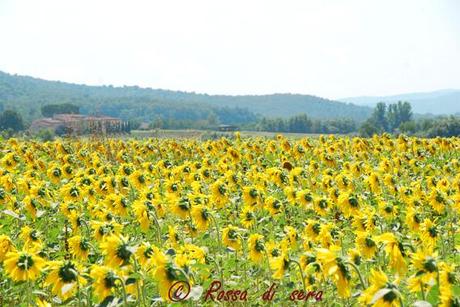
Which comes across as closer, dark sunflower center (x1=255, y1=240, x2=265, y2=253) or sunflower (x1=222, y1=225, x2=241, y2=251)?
dark sunflower center (x1=255, y1=240, x2=265, y2=253)

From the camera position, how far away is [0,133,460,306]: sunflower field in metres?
3.99

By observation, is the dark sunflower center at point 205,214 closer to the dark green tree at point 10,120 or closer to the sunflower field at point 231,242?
the sunflower field at point 231,242

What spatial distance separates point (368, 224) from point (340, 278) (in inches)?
103

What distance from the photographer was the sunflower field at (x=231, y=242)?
A: 3.99m

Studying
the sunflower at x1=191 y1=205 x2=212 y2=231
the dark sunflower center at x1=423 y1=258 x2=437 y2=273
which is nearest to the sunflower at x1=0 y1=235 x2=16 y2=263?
the sunflower at x1=191 y1=205 x2=212 y2=231

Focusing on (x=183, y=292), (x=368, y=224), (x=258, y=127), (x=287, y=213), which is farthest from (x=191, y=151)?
(x=258, y=127)

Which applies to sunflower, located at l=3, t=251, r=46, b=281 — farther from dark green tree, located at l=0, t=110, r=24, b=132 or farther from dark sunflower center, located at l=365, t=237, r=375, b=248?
dark green tree, located at l=0, t=110, r=24, b=132

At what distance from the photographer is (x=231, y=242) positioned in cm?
626

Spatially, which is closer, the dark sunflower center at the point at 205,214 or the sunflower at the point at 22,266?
the sunflower at the point at 22,266

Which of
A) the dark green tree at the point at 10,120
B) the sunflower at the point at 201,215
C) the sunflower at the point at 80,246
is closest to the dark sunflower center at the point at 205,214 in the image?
the sunflower at the point at 201,215

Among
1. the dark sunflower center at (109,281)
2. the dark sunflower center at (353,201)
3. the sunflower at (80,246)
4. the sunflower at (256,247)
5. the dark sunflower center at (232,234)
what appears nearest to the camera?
the dark sunflower center at (109,281)

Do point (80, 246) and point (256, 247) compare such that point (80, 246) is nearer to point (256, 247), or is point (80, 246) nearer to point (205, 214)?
point (205, 214)

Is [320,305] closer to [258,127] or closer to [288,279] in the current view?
[288,279]

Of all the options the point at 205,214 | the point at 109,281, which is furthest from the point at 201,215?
the point at 109,281
